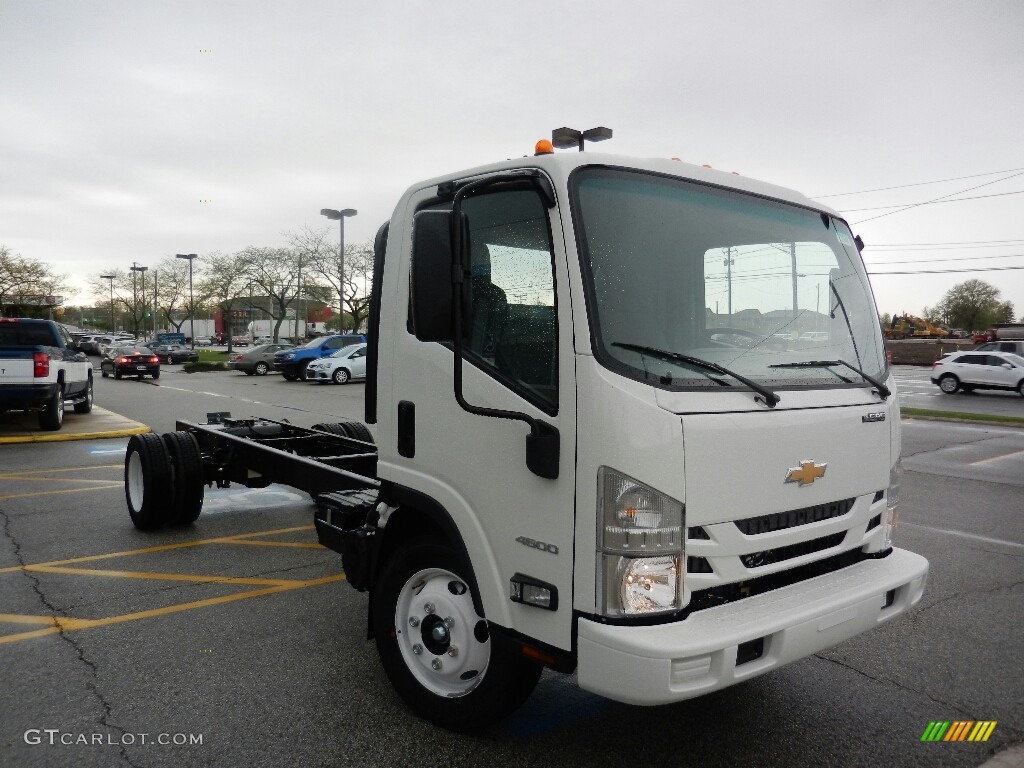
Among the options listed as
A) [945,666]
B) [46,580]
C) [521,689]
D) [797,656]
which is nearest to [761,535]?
[797,656]

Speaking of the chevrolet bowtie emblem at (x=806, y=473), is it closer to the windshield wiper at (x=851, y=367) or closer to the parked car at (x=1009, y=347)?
the windshield wiper at (x=851, y=367)

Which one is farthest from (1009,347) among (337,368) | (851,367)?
(851,367)

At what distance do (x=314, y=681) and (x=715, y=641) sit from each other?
2140 millimetres

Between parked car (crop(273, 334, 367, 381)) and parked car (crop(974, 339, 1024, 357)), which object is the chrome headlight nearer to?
parked car (crop(273, 334, 367, 381))

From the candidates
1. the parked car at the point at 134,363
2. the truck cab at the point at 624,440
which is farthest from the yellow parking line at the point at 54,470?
the parked car at the point at 134,363

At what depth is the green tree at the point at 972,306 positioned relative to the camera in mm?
90125

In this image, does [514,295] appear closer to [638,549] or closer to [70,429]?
[638,549]

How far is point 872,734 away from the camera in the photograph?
10.9ft

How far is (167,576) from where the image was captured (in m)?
5.37

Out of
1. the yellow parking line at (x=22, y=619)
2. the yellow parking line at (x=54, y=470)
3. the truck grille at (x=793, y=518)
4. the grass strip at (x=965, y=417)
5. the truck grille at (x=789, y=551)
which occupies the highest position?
the truck grille at (x=793, y=518)

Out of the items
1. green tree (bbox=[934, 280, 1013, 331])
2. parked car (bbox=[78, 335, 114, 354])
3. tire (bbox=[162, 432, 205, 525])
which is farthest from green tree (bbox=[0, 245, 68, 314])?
green tree (bbox=[934, 280, 1013, 331])

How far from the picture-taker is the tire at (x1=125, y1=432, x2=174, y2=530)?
20.8 feet

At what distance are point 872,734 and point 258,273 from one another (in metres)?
57.6

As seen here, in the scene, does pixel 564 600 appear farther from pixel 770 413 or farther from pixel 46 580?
pixel 46 580
